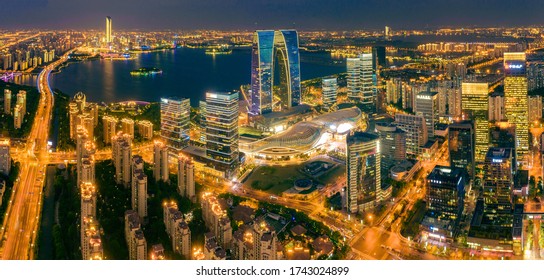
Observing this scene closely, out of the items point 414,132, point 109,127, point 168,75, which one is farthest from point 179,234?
point 168,75

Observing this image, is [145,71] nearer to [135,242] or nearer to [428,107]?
[428,107]

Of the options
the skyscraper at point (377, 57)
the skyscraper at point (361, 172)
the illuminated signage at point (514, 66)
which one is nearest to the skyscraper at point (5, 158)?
the skyscraper at point (361, 172)

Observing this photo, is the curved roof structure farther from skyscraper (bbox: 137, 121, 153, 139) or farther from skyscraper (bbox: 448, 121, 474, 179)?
skyscraper (bbox: 448, 121, 474, 179)

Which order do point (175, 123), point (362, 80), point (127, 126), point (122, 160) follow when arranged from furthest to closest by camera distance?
point (362, 80), point (127, 126), point (175, 123), point (122, 160)

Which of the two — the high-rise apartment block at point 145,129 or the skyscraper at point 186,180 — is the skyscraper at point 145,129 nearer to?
the high-rise apartment block at point 145,129

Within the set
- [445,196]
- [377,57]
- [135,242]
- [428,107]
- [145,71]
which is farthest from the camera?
[377,57]

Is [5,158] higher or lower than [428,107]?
lower

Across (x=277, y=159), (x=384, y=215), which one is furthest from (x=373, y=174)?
(x=277, y=159)
